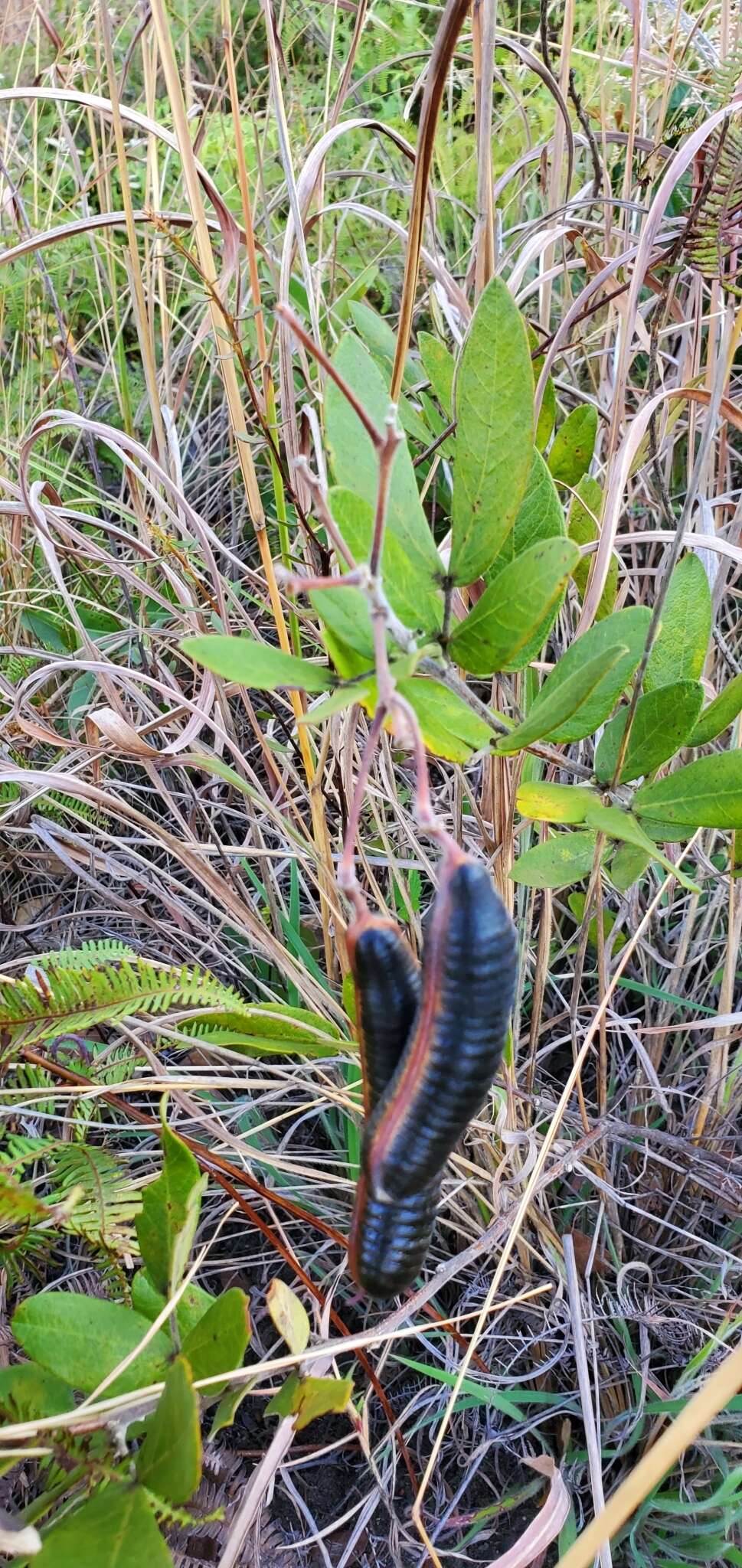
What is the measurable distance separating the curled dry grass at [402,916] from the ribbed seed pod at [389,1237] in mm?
228

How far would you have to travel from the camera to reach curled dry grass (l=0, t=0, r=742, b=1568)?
0.86 m

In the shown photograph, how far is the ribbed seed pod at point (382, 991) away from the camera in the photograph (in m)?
0.43

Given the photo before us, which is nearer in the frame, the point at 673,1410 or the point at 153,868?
the point at 673,1410

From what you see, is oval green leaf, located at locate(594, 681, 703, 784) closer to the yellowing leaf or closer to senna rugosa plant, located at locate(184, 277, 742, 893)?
senna rugosa plant, located at locate(184, 277, 742, 893)

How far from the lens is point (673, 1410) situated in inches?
36.6

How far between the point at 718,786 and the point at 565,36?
0.68 metres

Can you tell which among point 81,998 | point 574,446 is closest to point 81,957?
point 81,998

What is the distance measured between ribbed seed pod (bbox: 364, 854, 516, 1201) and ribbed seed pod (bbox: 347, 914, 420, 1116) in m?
0.02

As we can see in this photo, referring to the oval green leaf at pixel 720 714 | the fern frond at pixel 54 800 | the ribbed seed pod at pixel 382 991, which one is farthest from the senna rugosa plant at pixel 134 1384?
the fern frond at pixel 54 800

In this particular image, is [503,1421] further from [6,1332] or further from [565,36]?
[565,36]

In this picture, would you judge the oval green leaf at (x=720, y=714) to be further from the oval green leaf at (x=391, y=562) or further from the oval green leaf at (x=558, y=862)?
the oval green leaf at (x=391, y=562)

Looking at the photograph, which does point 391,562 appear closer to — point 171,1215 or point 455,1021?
point 455,1021

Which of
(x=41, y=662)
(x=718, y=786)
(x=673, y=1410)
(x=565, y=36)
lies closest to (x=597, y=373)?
(x=565, y=36)

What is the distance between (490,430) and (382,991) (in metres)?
0.32
